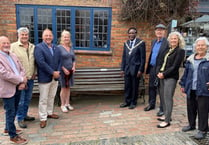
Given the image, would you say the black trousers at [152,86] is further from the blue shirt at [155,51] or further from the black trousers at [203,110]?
the black trousers at [203,110]

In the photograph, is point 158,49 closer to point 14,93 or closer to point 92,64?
point 92,64

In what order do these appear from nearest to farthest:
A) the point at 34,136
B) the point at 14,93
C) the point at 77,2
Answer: the point at 14,93, the point at 34,136, the point at 77,2

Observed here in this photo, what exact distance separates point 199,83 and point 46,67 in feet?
8.47

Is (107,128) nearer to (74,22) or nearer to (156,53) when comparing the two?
(156,53)

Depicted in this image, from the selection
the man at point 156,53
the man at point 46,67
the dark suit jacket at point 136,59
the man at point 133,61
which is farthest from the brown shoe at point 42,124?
the man at point 156,53

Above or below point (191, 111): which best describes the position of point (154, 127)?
below

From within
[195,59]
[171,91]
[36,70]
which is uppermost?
[195,59]

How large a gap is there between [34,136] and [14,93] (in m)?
0.91

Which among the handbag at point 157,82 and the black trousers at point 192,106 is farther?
the handbag at point 157,82

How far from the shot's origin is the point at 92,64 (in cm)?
577

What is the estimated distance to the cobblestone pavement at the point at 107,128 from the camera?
3449mm

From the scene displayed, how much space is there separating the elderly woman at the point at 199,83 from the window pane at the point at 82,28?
3.00 meters

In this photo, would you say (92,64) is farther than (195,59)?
Yes

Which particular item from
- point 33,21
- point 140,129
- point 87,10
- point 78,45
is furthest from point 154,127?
point 33,21
